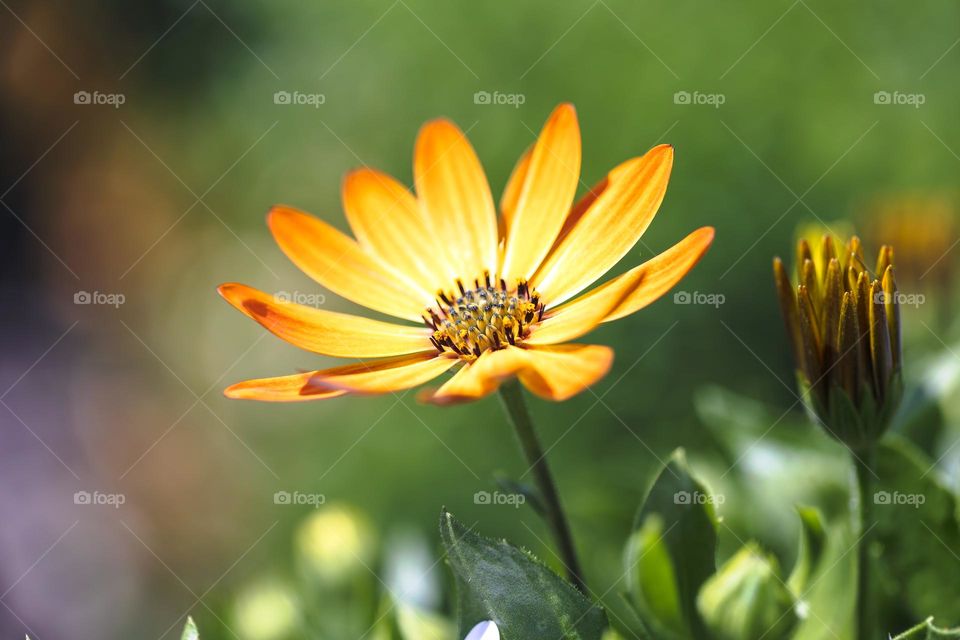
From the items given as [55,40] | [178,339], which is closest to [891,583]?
[178,339]

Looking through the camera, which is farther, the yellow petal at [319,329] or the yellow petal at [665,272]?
the yellow petal at [319,329]

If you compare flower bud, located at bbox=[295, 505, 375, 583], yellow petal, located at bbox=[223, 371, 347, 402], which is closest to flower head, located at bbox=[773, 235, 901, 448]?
yellow petal, located at bbox=[223, 371, 347, 402]

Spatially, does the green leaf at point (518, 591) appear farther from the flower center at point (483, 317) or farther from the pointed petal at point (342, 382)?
the flower center at point (483, 317)

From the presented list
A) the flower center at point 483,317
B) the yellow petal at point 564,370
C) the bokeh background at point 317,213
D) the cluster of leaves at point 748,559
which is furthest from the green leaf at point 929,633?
the bokeh background at point 317,213

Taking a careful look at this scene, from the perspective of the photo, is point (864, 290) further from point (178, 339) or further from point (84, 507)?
point (178, 339)

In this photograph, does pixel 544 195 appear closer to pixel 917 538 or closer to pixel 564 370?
pixel 564 370

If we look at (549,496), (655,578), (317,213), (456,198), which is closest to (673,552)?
(655,578)
